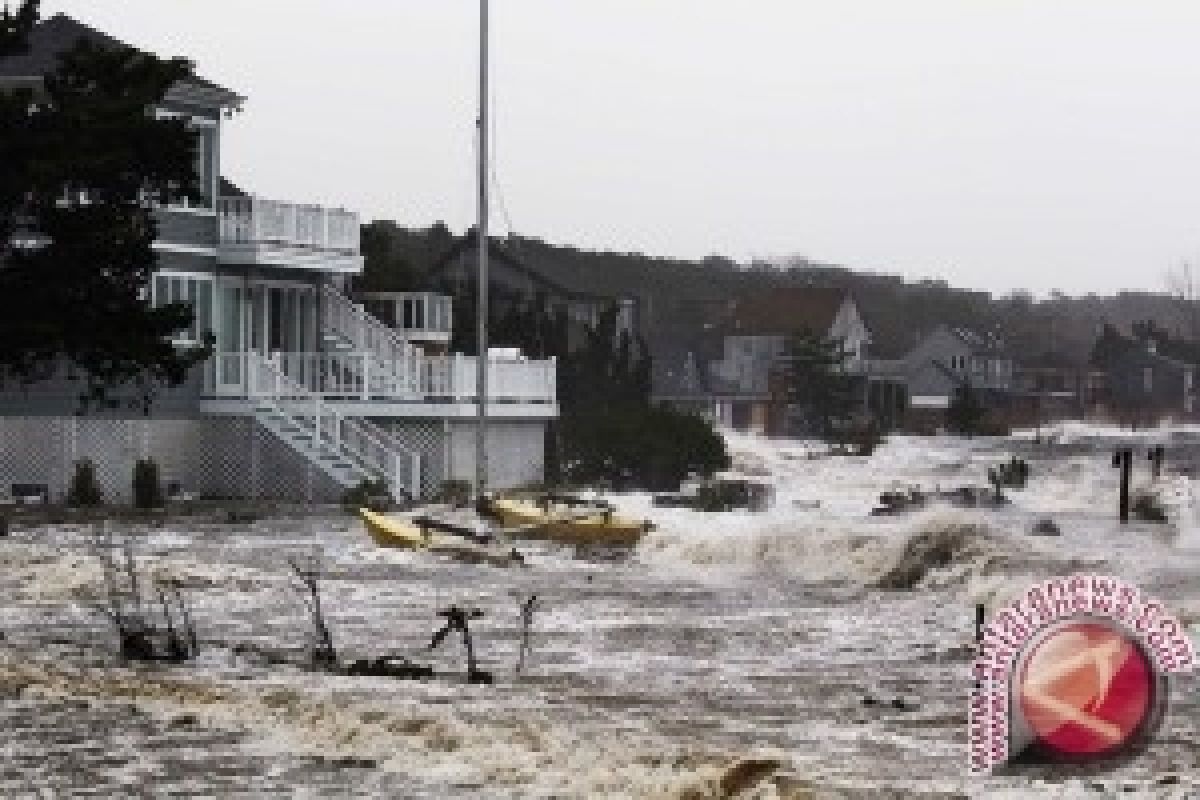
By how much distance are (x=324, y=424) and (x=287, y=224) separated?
196 inches

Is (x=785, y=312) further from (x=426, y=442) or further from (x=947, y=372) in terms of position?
(x=426, y=442)

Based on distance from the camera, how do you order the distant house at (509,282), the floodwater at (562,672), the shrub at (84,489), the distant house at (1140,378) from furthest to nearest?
the distant house at (1140,378)
the distant house at (509,282)
the shrub at (84,489)
the floodwater at (562,672)

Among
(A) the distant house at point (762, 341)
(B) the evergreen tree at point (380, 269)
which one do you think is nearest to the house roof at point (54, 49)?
(B) the evergreen tree at point (380, 269)

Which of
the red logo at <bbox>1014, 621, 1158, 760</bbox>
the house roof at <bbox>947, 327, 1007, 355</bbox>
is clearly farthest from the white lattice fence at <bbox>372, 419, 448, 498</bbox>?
the house roof at <bbox>947, 327, 1007, 355</bbox>

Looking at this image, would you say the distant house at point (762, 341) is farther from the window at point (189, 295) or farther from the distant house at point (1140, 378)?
the window at point (189, 295)

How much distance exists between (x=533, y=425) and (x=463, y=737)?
3567 cm

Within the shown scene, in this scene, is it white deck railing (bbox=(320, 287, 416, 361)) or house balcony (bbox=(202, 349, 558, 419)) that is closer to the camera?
house balcony (bbox=(202, 349, 558, 419))

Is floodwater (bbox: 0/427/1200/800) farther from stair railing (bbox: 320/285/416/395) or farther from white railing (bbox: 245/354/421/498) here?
stair railing (bbox: 320/285/416/395)

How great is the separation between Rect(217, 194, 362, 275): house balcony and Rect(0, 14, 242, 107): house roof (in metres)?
2.24

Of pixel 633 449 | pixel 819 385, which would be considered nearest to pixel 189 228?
pixel 633 449

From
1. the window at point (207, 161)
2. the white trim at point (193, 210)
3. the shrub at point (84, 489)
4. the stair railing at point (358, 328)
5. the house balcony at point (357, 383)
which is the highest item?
the window at point (207, 161)

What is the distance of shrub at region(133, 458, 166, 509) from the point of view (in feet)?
129

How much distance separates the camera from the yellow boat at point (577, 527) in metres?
36.3

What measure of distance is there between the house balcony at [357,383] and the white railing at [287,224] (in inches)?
97.1
